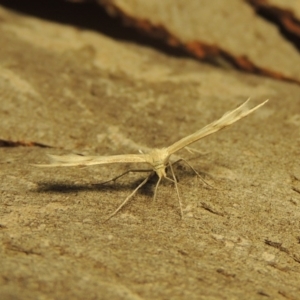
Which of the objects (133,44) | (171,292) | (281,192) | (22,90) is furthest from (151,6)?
(171,292)

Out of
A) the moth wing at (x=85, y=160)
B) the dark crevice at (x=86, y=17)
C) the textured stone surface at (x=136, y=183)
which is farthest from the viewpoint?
the dark crevice at (x=86, y=17)

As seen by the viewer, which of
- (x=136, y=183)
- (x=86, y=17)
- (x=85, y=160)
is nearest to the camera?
(x=85, y=160)

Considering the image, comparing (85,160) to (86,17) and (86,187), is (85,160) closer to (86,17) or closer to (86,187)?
(86,187)

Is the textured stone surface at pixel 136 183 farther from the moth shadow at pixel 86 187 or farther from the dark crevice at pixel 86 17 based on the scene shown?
the dark crevice at pixel 86 17

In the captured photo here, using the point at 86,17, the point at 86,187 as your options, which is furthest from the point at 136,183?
the point at 86,17

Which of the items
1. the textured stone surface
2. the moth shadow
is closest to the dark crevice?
the textured stone surface

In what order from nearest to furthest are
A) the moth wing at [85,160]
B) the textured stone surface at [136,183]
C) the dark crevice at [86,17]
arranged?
the textured stone surface at [136,183]
the moth wing at [85,160]
the dark crevice at [86,17]

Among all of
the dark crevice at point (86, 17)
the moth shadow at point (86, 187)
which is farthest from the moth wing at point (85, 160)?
the dark crevice at point (86, 17)

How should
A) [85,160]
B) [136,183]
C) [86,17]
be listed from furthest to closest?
[86,17]
[136,183]
[85,160]

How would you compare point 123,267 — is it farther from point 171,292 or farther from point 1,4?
point 1,4

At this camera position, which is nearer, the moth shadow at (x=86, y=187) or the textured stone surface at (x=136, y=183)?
the textured stone surface at (x=136, y=183)

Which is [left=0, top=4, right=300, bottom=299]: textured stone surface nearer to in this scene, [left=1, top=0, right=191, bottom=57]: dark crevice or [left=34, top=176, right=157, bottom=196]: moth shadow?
[left=34, top=176, right=157, bottom=196]: moth shadow
